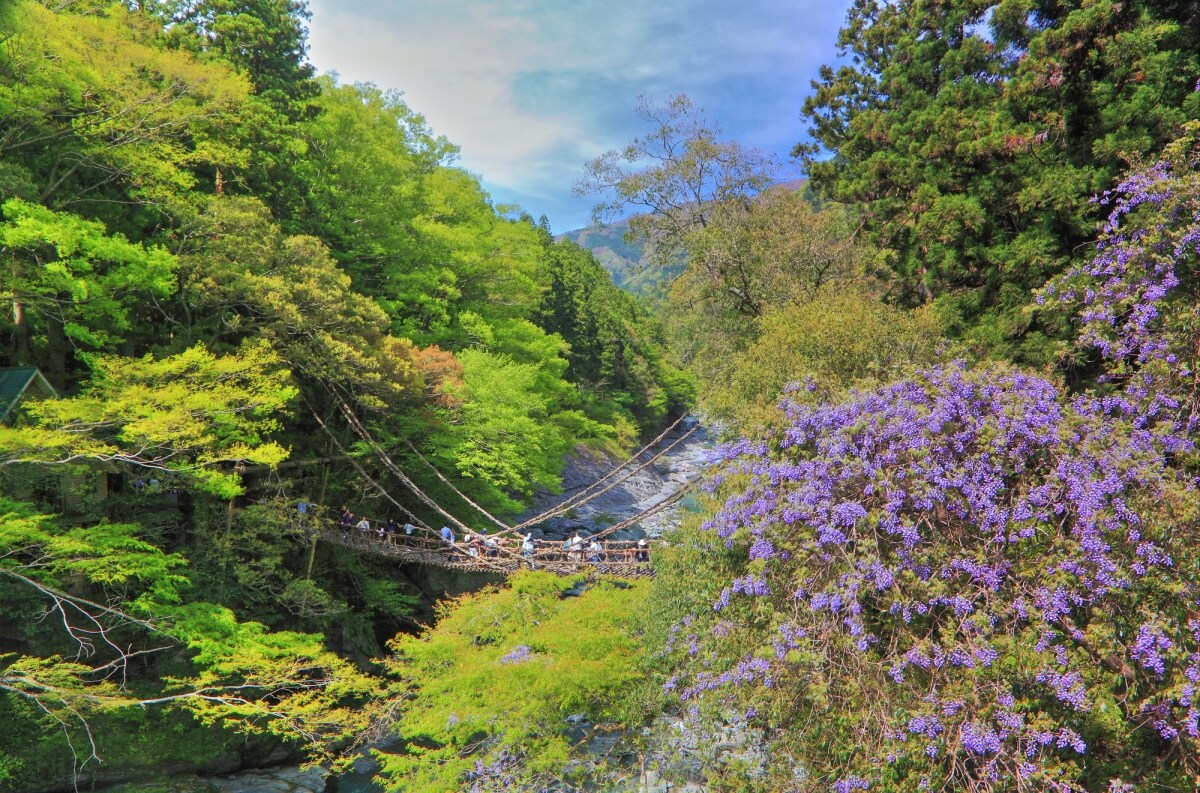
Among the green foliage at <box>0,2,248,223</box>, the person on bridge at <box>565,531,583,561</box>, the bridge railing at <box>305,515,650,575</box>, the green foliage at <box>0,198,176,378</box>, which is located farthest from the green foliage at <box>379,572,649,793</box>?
the green foliage at <box>0,2,248,223</box>

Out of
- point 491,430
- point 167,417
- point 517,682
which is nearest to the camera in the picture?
point 517,682

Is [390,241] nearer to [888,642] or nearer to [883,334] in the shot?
[883,334]

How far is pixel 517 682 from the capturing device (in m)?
6.82

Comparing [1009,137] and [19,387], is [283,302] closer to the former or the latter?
[19,387]

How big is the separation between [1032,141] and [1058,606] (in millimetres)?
6294

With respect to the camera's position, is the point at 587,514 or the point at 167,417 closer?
the point at 167,417

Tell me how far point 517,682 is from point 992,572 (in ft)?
15.8

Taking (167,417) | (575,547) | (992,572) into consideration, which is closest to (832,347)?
(992,572)

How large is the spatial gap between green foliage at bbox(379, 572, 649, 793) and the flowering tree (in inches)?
77.6

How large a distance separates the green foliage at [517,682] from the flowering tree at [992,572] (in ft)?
6.46

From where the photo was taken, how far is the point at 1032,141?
7652 millimetres

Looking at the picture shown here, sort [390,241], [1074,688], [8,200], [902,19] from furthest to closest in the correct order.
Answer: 1. [390,241]
2. [902,19]
3. [8,200]
4. [1074,688]

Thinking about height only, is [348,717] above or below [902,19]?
below

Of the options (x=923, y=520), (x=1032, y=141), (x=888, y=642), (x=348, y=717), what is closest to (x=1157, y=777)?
(x=888, y=642)
